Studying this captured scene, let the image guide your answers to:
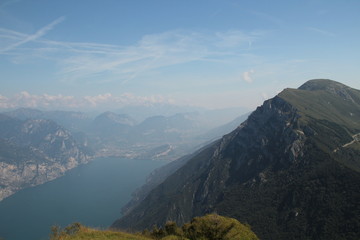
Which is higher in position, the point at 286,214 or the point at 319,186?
the point at 319,186

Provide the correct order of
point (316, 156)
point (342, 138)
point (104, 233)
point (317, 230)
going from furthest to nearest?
point (342, 138) < point (316, 156) < point (317, 230) < point (104, 233)

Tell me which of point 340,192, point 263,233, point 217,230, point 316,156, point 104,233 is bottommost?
point 263,233

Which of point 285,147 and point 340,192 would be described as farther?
point 285,147

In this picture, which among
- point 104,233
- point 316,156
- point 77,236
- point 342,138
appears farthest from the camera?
point 342,138

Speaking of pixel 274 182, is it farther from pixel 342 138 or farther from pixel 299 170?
pixel 342 138

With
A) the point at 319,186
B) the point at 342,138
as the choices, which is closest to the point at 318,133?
the point at 342,138

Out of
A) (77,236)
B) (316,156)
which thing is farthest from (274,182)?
(77,236)

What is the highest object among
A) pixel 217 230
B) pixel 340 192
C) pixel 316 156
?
pixel 217 230

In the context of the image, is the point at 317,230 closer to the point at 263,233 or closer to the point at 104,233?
the point at 263,233

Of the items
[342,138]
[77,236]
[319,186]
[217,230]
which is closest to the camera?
[77,236]
